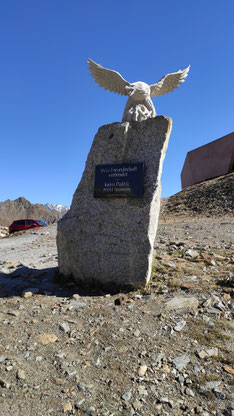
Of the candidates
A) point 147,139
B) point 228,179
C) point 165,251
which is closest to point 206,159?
point 228,179

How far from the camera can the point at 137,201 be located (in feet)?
16.2

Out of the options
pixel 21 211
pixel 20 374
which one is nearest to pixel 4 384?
pixel 20 374

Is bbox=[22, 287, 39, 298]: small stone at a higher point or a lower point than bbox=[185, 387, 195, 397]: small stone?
higher

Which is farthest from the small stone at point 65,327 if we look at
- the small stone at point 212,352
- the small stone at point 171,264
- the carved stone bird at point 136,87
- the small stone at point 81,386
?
the carved stone bird at point 136,87

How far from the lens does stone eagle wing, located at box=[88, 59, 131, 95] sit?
7.03m

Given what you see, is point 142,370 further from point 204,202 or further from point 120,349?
point 204,202

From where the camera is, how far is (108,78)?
7188mm

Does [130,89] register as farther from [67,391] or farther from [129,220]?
[67,391]

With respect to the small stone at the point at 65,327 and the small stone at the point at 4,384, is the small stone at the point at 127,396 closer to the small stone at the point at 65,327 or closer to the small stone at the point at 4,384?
the small stone at the point at 4,384

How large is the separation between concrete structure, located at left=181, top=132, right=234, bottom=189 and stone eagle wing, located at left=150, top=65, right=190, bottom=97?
1620 centimetres

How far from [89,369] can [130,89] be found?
5966mm

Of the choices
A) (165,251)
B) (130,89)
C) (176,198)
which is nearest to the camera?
(130,89)

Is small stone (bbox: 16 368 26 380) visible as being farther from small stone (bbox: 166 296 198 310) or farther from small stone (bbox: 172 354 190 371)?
small stone (bbox: 166 296 198 310)

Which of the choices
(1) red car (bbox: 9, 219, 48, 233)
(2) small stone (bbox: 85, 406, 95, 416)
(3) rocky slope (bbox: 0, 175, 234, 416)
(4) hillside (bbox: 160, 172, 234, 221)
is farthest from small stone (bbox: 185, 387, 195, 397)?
(1) red car (bbox: 9, 219, 48, 233)
